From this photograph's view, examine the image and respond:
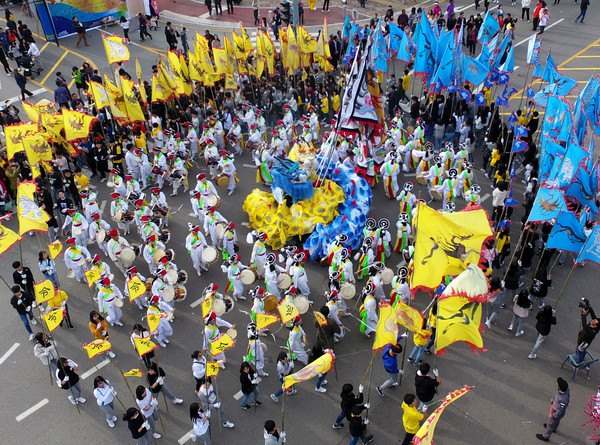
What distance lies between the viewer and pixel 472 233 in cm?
1030

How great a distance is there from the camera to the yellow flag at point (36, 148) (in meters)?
15.1

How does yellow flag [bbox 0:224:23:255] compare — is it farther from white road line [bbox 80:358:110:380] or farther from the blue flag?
the blue flag

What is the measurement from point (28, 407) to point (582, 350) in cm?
1103

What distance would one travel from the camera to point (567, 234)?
38.0 ft

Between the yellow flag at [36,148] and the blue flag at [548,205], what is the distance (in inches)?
500

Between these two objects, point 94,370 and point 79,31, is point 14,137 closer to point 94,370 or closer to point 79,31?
point 94,370

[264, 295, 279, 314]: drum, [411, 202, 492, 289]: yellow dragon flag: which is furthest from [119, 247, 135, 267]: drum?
[411, 202, 492, 289]: yellow dragon flag

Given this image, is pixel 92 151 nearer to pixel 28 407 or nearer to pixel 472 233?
pixel 28 407

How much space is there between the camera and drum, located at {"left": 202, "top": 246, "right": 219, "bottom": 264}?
1370 centimetres

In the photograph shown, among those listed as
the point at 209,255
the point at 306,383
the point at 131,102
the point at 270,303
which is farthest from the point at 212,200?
the point at 306,383

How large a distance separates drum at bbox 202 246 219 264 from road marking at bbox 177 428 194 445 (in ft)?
14.4

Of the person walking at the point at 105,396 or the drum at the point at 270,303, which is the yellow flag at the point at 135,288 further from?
the drum at the point at 270,303

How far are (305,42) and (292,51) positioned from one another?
64 cm

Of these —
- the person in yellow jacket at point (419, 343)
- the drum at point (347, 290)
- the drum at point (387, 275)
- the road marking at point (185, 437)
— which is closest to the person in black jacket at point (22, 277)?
the road marking at point (185, 437)
